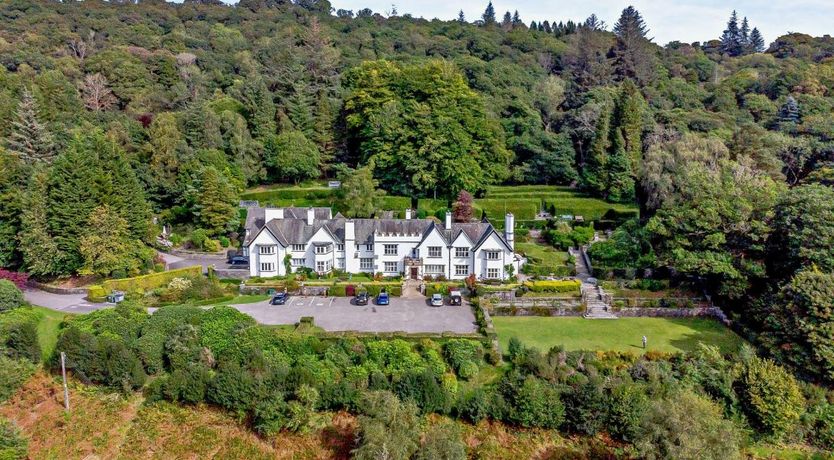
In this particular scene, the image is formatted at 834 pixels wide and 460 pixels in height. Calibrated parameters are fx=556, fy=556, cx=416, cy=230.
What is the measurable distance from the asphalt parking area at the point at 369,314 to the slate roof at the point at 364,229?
20.0 ft

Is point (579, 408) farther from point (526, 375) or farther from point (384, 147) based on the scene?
point (384, 147)

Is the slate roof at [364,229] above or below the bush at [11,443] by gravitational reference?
above

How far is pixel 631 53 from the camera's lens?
7944 centimetres

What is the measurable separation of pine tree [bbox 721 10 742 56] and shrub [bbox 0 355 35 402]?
135 meters

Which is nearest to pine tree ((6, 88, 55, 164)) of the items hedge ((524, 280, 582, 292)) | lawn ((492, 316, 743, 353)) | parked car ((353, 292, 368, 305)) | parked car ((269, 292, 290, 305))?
parked car ((269, 292, 290, 305))

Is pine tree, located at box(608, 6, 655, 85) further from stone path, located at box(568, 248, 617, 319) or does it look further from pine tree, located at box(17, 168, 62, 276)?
pine tree, located at box(17, 168, 62, 276)

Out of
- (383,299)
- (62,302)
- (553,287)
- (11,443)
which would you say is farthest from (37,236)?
(553,287)

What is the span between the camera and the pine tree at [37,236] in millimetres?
40781

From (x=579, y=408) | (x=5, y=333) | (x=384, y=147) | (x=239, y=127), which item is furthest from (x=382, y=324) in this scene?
(x=239, y=127)

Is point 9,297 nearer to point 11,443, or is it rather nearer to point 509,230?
point 11,443

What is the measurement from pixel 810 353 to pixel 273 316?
30003 mm

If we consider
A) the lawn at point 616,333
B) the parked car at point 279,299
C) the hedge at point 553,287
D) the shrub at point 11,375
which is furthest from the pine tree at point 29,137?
the lawn at point 616,333

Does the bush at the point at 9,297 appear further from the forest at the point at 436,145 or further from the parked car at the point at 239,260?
the parked car at the point at 239,260

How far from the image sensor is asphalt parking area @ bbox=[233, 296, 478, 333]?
33844mm
